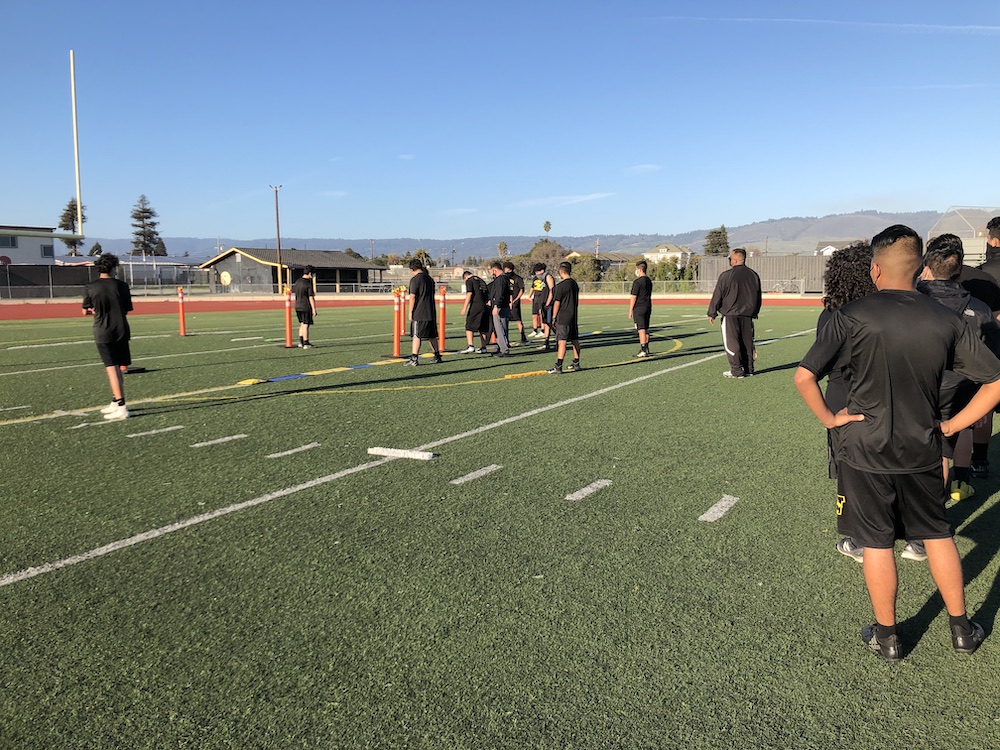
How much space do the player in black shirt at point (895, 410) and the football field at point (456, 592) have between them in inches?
18.4

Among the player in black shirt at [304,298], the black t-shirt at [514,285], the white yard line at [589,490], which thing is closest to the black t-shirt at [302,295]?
the player in black shirt at [304,298]

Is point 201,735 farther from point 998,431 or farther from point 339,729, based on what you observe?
point 998,431

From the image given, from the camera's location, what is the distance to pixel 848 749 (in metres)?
2.61

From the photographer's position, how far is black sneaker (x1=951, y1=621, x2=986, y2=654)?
10.6ft

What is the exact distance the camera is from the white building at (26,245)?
200 ft

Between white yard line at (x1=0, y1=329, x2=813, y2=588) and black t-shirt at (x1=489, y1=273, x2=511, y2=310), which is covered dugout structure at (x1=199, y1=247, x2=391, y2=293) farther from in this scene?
white yard line at (x1=0, y1=329, x2=813, y2=588)

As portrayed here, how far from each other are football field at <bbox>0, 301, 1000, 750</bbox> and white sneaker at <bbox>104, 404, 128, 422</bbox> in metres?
0.17

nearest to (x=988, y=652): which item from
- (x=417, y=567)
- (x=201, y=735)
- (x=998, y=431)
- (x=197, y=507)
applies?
Answer: (x=417, y=567)

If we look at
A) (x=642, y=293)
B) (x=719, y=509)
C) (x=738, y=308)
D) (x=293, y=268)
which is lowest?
(x=719, y=509)

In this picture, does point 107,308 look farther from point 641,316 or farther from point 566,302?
point 641,316

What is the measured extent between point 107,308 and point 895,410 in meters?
8.43

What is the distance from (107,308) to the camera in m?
8.48

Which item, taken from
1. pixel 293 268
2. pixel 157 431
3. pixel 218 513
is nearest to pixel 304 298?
pixel 157 431

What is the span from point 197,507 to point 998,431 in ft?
26.7
